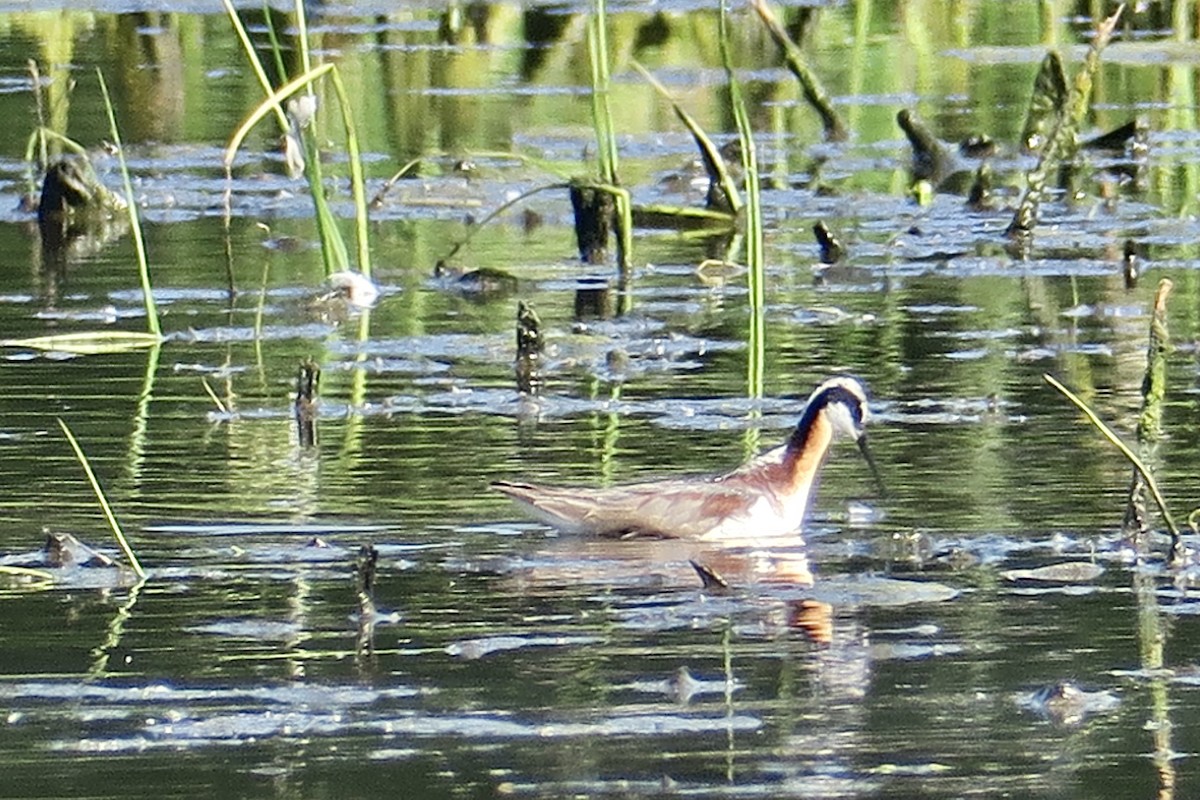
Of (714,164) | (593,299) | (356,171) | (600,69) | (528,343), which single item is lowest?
(593,299)

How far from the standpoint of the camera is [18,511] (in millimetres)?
8070

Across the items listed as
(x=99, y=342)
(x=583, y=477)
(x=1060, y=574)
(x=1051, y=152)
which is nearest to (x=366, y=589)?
(x=1060, y=574)

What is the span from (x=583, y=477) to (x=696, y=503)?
67cm

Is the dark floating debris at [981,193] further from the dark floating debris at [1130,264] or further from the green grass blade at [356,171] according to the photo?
the green grass blade at [356,171]

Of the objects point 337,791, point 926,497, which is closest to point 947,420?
point 926,497

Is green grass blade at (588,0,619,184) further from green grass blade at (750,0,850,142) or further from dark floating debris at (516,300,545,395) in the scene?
green grass blade at (750,0,850,142)

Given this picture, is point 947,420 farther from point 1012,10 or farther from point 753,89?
point 1012,10

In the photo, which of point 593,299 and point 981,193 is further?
point 981,193

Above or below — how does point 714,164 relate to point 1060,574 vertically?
above

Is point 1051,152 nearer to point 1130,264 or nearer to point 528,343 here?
point 1130,264

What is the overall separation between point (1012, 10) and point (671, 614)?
15469 millimetres

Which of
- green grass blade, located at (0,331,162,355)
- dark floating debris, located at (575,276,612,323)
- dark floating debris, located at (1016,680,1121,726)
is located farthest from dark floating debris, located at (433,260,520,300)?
dark floating debris, located at (1016,680,1121,726)

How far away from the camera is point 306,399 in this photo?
945 centimetres

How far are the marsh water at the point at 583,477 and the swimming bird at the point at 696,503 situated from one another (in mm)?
84
